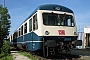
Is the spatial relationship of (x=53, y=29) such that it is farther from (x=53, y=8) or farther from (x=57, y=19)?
(x=53, y=8)

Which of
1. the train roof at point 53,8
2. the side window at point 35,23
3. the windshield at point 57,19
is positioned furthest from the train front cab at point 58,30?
the side window at point 35,23

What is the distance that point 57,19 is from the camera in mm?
11953

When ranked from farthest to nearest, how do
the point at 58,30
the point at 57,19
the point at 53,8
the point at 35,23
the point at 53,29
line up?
the point at 35,23
the point at 53,8
the point at 57,19
the point at 58,30
the point at 53,29

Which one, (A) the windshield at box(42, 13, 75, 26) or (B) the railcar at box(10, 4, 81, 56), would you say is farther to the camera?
(A) the windshield at box(42, 13, 75, 26)

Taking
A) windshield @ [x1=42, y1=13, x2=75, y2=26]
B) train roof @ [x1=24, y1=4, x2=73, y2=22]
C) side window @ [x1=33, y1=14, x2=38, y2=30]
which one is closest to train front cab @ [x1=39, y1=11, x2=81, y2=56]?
→ windshield @ [x1=42, y1=13, x2=75, y2=26]

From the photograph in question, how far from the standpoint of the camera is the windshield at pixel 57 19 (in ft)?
38.5

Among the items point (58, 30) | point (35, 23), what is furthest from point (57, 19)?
point (35, 23)

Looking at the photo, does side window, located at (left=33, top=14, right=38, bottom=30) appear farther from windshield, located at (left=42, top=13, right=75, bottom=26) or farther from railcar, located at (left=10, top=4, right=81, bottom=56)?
→ windshield, located at (left=42, top=13, right=75, bottom=26)

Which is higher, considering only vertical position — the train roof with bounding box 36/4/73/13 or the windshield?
the train roof with bounding box 36/4/73/13

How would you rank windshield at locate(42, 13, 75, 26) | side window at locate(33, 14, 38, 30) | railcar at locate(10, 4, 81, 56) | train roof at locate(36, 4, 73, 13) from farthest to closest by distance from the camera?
side window at locate(33, 14, 38, 30)
train roof at locate(36, 4, 73, 13)
windshield at locate(42, 13, 75, 26)
railcar at locate(10, 4, 81, 56)

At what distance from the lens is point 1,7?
2747 cm

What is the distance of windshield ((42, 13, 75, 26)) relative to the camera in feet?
38.5

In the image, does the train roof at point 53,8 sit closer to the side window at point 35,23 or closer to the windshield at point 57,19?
the windshield at point 57,19

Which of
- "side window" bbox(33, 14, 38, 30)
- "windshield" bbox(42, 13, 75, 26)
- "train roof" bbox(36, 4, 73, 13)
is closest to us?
"windshield" bbox(42, 13, 75, 26)
